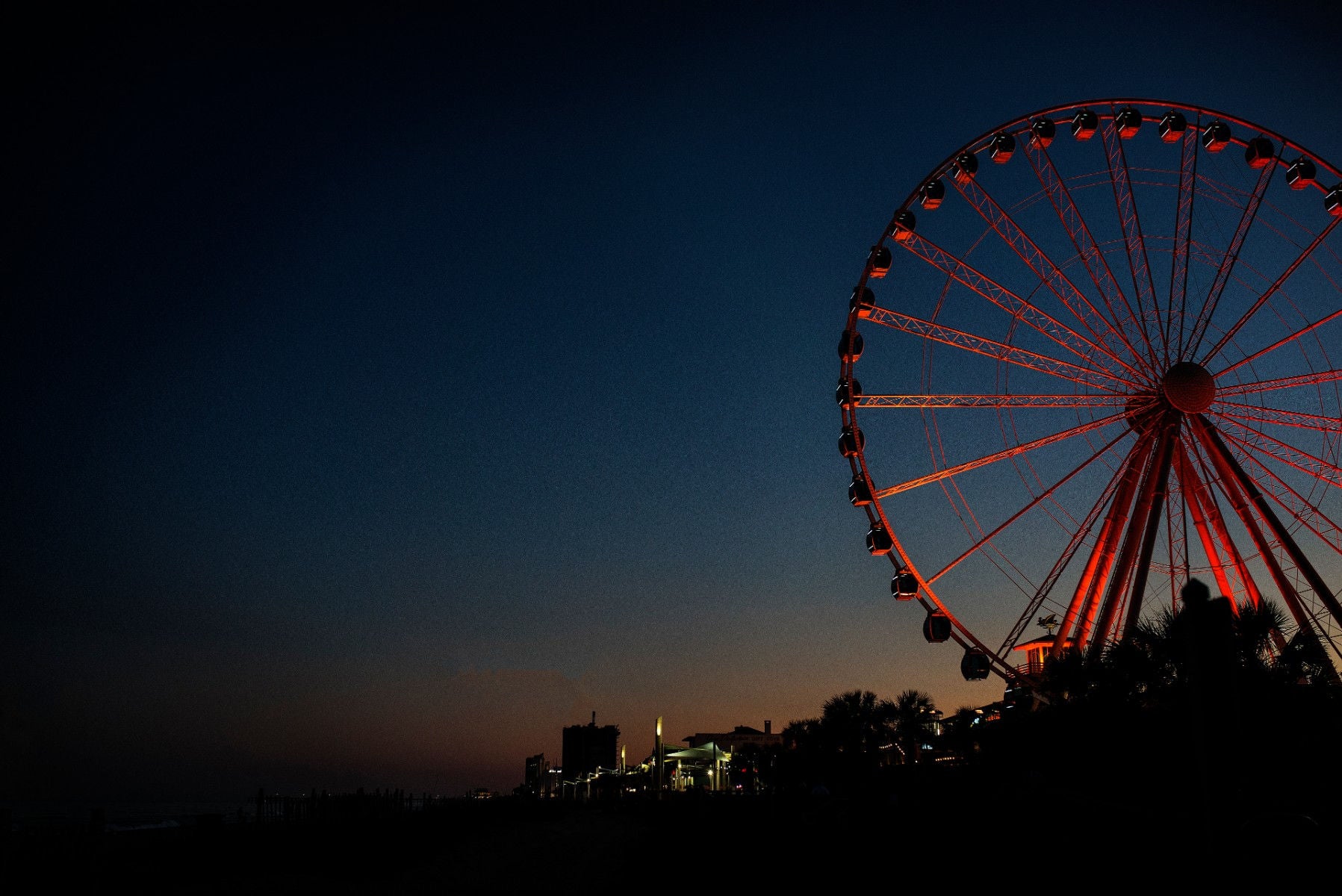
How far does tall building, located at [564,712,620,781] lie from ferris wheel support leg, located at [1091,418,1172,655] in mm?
155410

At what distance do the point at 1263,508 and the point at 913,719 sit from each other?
2103 centimetres

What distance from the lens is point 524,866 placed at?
2794 cm

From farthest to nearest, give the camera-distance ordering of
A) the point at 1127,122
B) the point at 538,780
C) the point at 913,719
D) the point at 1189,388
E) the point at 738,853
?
the point at 538,780, the point at 913,719, the point at 1127,122, the point at 1189,388, the point at 738,853

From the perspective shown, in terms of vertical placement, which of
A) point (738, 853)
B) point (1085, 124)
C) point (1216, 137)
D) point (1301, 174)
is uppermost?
point (1085, 124)

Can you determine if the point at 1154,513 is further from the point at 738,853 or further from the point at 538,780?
the point at 538,780

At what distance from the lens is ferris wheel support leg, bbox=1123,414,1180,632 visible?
21050mm

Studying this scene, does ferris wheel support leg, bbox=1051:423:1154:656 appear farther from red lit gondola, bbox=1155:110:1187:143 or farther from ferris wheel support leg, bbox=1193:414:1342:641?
red lit gondola, bbox=1155:110:1187:143

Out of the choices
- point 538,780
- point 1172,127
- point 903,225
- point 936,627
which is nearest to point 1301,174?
point 1172,127

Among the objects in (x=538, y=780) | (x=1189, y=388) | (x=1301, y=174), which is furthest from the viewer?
(x=538, y=780)

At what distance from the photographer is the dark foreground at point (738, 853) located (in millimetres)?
9977

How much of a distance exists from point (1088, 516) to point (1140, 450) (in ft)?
6.26

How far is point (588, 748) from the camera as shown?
171750 mm

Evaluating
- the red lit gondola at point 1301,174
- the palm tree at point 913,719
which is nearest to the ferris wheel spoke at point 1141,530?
the red lit gondola at point 1301,174

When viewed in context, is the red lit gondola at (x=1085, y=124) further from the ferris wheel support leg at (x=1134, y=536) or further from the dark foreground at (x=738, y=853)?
the dark foreground at (x=738, y=853)
